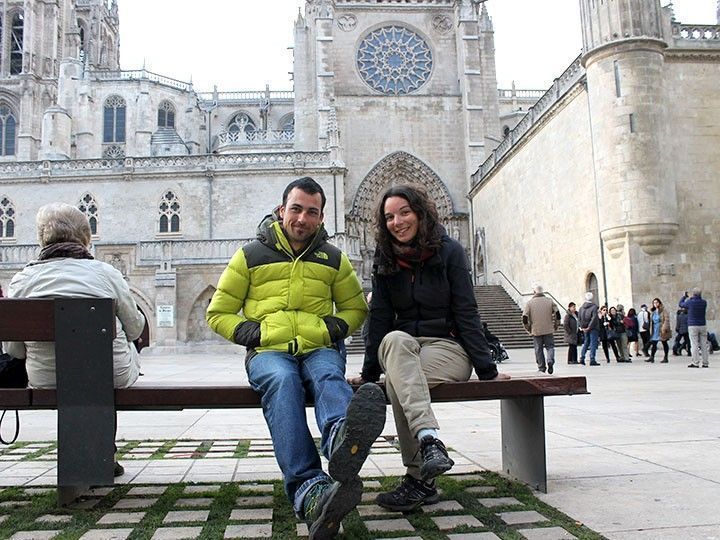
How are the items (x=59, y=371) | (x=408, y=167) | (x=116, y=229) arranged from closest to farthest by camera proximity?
(x=59, y=371) < (x=116, y=229) < (x=408, y=167)

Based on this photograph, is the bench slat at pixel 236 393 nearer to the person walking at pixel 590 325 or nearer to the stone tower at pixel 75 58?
the person walking at pixel 590 325

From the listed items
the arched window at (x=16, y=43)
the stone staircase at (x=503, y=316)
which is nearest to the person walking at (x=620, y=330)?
the stone staircase at (x=503, y=316)

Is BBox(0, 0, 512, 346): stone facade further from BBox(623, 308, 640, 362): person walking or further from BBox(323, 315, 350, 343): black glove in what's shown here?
BBox(323, 315, 350, 343): black glove

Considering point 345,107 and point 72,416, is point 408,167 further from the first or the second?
point 72,416

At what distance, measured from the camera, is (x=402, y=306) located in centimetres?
356

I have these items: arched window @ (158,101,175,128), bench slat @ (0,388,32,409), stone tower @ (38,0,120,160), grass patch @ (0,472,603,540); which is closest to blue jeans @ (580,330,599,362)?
grass patch @ (0,472,603,540)

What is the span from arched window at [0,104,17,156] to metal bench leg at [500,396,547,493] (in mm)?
52783

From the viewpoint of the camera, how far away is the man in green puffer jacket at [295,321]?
9.52 ft

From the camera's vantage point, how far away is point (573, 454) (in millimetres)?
4352

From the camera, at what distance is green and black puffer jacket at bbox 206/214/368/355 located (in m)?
3.45

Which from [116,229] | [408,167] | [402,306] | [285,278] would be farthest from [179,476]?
[408,167]

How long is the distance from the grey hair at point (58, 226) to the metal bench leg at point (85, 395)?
0.55 meters

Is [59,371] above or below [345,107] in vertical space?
below

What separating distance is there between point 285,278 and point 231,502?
3.86 feet
